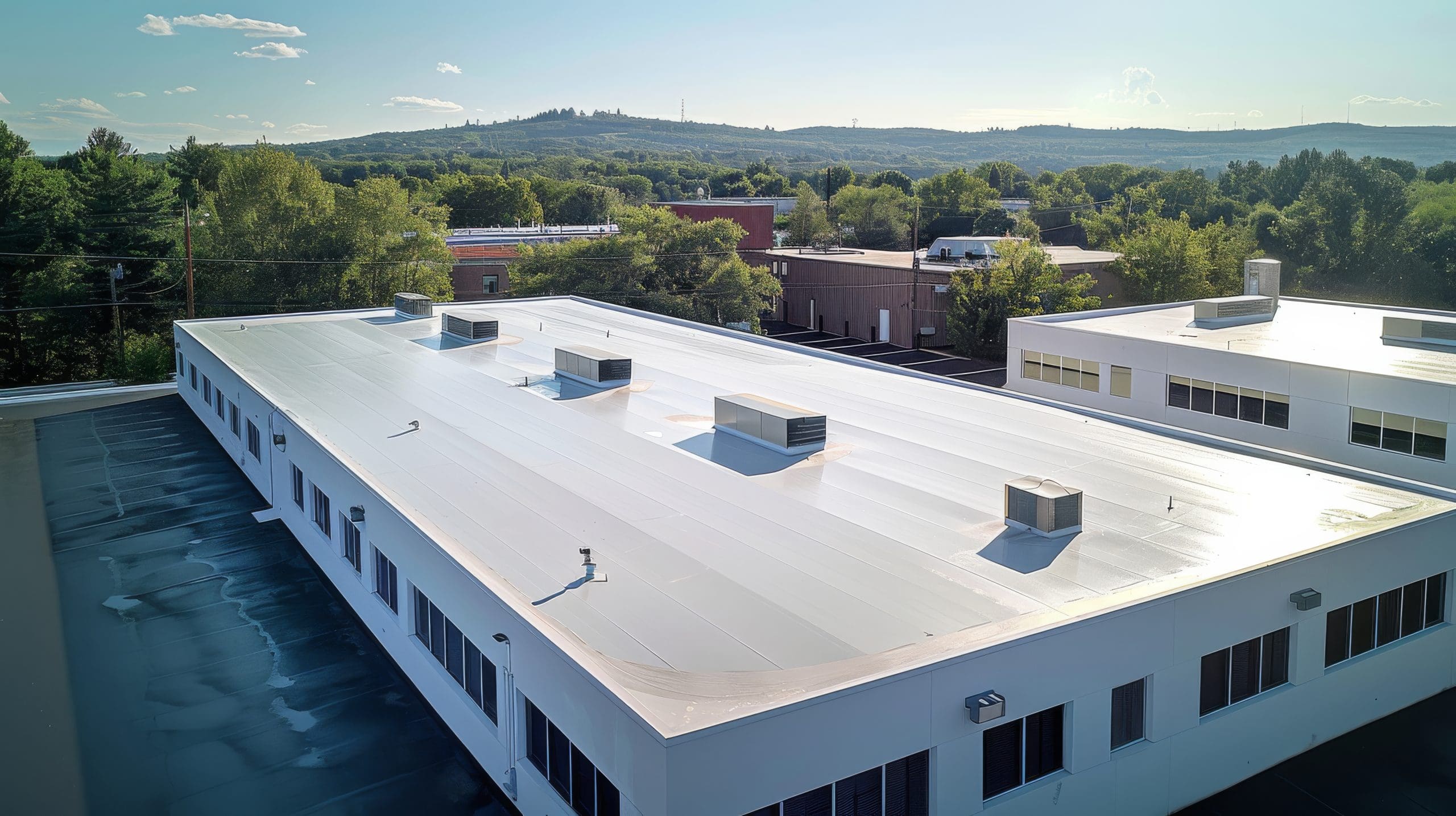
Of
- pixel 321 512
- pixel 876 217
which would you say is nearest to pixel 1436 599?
pixel 321 512

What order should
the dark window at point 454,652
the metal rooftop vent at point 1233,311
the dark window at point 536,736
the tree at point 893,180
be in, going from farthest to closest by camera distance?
the tree at point 893,180, the metal rooftop vent at point 1233,311, the dark window at point 454,652, the dark window at point 536,736

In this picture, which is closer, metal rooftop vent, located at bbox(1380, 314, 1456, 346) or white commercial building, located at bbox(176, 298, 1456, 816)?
white commercial building, located at bbox(176, 298, 1456, 816)

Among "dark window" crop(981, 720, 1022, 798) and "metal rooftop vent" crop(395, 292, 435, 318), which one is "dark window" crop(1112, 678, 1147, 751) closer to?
"dark window" crop(981, 720, 1022, 798)

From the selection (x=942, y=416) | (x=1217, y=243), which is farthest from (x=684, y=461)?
(x=1217, y=243)

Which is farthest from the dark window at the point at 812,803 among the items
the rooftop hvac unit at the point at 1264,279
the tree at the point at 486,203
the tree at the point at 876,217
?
the tree at the point at 486,203

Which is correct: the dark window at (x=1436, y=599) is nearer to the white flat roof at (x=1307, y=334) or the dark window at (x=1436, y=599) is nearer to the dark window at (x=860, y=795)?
the white flat roof at (x=1307, y=334)

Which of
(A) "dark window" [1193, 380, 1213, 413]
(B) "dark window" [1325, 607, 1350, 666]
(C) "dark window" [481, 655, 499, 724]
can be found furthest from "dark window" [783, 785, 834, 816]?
(A) "dark window" [1193, 380, 1213, 413]

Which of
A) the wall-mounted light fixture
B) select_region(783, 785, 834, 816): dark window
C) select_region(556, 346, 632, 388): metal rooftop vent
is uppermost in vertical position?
select_region(556, 346, 632, 388): metal rooftop vent
